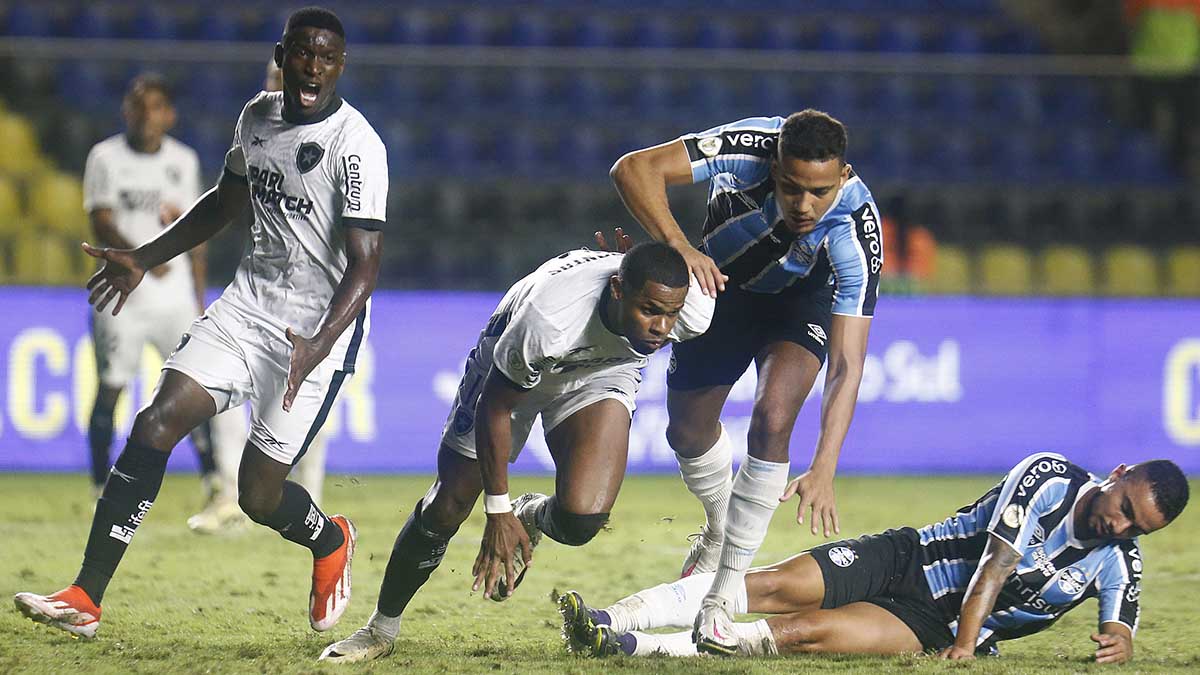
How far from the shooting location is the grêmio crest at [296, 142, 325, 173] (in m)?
5.44

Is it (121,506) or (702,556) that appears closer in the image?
(121,506)

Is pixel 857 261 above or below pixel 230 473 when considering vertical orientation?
above

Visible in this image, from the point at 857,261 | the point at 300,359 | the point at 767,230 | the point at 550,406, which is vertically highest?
the point at 767,230

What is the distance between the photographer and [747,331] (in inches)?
240

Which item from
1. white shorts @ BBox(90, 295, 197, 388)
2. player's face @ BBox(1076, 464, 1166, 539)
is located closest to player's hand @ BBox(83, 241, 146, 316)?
white shorts @ BBox(90, 295, 197, 388)

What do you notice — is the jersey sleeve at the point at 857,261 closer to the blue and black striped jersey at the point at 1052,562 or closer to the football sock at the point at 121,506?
the blue and black striped jersey at the point at 1052,562

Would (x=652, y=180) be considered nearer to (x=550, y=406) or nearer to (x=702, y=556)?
(x=550, y=406)

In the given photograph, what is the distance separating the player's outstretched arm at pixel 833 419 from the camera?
4844 mm

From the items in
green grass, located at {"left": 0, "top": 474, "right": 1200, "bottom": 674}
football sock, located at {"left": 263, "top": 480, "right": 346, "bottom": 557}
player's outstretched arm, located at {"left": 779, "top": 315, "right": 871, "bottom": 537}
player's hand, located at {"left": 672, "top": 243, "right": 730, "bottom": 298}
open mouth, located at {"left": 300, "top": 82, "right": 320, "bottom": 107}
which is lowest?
green grass, located at {"left": 0, "top": 474, "right": 1200, "bottom": 674}

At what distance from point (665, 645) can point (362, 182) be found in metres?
1.95

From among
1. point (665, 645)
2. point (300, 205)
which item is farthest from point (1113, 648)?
point (300, 205)

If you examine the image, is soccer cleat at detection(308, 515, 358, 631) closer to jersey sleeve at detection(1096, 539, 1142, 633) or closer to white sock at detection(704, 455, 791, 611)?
white sock at detection(704, 455, 791, 611)

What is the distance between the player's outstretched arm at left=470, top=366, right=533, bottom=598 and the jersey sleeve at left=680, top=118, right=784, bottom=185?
45.5 inches

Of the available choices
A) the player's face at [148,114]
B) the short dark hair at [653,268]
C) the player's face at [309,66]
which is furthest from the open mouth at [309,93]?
the player's face at [148,114]
